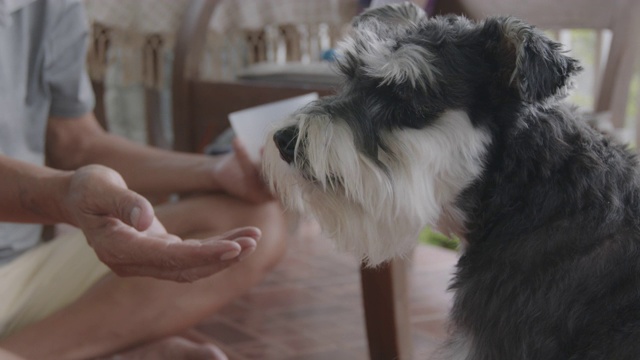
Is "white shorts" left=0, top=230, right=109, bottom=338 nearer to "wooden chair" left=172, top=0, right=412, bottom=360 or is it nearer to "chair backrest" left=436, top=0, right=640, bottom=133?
"wooden chair" left=172, top=0, right=412, bottom=360

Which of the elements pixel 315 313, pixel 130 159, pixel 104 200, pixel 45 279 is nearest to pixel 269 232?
pixel 130 159

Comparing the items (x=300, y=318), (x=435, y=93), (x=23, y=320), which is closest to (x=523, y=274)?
(x=435, y=93)

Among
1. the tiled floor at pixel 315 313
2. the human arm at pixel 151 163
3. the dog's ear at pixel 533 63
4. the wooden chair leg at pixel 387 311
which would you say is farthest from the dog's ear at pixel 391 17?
the tiled floor at pixel 315 313

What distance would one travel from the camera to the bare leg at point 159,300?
218 cm

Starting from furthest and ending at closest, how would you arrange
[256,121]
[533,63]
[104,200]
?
[256,121]
[104,200]
[533,63]

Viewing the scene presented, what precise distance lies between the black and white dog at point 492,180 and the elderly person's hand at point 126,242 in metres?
0.22

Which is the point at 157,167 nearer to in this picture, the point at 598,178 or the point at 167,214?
the point at 167,214

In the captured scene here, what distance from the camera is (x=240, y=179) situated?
2.34 meters

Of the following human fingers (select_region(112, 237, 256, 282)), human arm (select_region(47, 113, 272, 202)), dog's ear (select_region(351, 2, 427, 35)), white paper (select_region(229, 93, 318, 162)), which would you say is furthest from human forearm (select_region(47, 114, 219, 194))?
dog's ear (select_region(351, 2, 427, 35))

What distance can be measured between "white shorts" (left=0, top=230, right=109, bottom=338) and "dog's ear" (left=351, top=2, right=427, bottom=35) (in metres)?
1.01

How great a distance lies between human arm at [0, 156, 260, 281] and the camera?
1695 millimetres

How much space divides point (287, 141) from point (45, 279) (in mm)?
1073

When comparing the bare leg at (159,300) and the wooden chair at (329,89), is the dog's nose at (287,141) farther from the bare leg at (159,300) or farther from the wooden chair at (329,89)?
the bare leg at (159,300)

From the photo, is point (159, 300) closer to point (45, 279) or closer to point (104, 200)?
point (45, 279)
